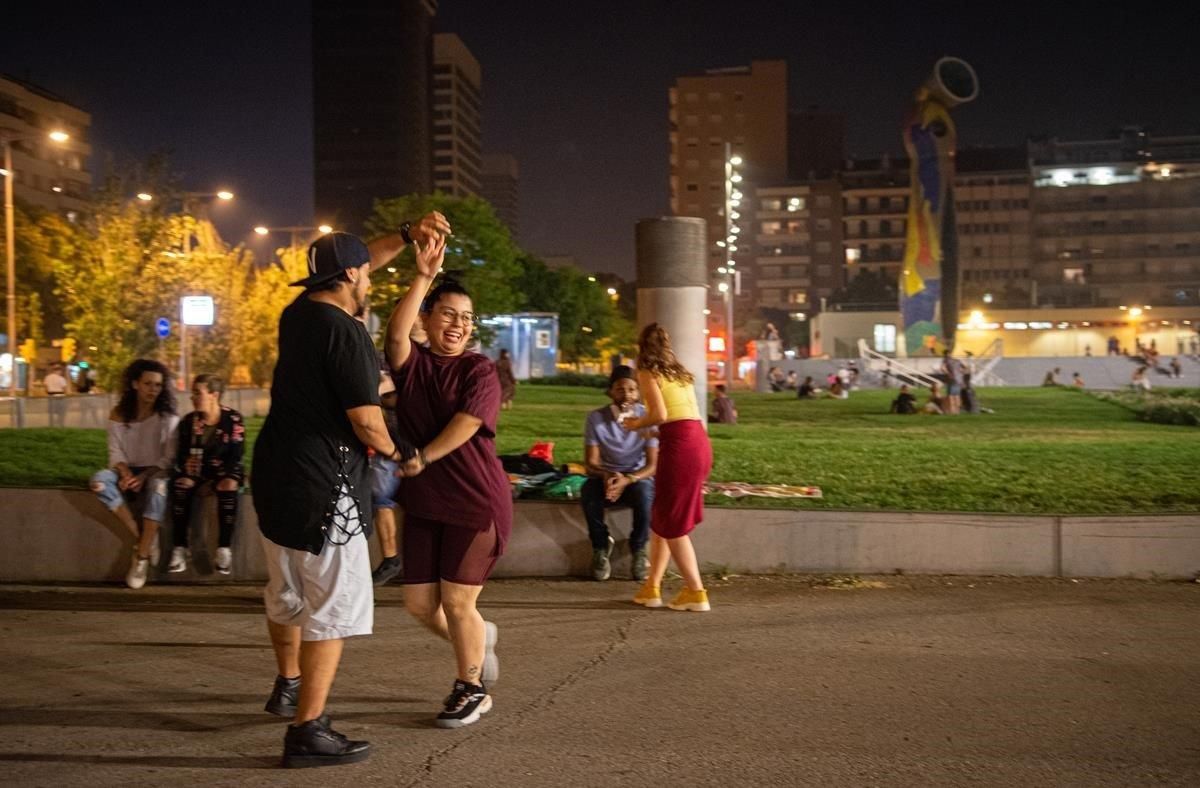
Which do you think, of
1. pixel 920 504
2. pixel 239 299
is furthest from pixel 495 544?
pixel 239 299

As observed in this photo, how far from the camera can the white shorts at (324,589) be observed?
15.5 feet

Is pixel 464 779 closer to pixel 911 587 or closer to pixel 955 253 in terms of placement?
pixel 911 587

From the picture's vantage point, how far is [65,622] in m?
8.05

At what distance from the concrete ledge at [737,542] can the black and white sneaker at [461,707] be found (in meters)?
4.45

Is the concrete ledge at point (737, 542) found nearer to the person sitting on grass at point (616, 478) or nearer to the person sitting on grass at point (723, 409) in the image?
the person sitting on grass at point (616, 478)

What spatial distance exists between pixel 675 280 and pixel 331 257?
7.54 m

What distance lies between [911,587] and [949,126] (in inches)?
2224

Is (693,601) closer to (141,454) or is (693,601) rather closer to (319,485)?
(319,485)

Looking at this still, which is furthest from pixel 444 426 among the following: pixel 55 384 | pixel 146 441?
pixel 55 384

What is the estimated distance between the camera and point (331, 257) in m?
4.89

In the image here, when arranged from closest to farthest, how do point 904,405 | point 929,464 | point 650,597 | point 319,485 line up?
point 319,485
point 650,597
point 929,464
point 904,405

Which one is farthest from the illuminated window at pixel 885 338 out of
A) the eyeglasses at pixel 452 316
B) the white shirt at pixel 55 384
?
the eyeglasses at pixel 452 316

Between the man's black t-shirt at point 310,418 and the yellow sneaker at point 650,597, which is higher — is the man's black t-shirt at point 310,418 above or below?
above

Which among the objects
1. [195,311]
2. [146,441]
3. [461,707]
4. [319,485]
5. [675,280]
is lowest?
[461,707]
